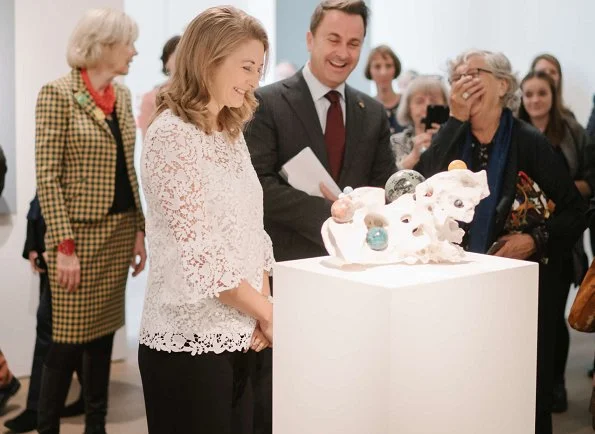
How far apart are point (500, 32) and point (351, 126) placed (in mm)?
3376

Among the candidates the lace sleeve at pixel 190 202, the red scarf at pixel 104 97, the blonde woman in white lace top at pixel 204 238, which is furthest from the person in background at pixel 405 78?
the lace sleeve at pixel 190 202

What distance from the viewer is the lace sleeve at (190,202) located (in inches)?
72.4

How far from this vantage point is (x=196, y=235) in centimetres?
185

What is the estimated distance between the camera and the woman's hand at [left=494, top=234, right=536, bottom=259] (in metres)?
2.71

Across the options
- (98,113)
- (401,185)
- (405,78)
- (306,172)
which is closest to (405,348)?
(401,185)

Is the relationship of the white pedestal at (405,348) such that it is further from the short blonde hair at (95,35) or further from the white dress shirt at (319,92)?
the short blonde hair at (95,35)

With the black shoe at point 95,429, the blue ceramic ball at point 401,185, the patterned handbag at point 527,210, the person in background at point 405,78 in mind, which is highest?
the person in background at point 405,78

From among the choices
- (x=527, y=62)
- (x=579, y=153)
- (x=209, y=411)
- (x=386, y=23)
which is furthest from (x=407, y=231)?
(x=386, y=23)

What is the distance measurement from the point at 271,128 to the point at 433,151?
54 centimetres

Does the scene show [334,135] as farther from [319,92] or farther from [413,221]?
[413,221]

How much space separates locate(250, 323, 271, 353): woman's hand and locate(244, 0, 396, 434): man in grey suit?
738 millimetres

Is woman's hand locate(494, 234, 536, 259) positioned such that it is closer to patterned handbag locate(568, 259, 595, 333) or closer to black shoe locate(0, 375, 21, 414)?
patterned handbag locate(568, 259, 595, 333)

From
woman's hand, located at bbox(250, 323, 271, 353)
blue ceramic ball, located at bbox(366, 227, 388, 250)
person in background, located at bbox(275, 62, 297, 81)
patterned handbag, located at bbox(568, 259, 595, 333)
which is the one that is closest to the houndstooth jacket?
woman's hand, located at bbox(250, 323, 271, 353)

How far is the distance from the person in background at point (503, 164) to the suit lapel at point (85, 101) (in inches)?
49.2
